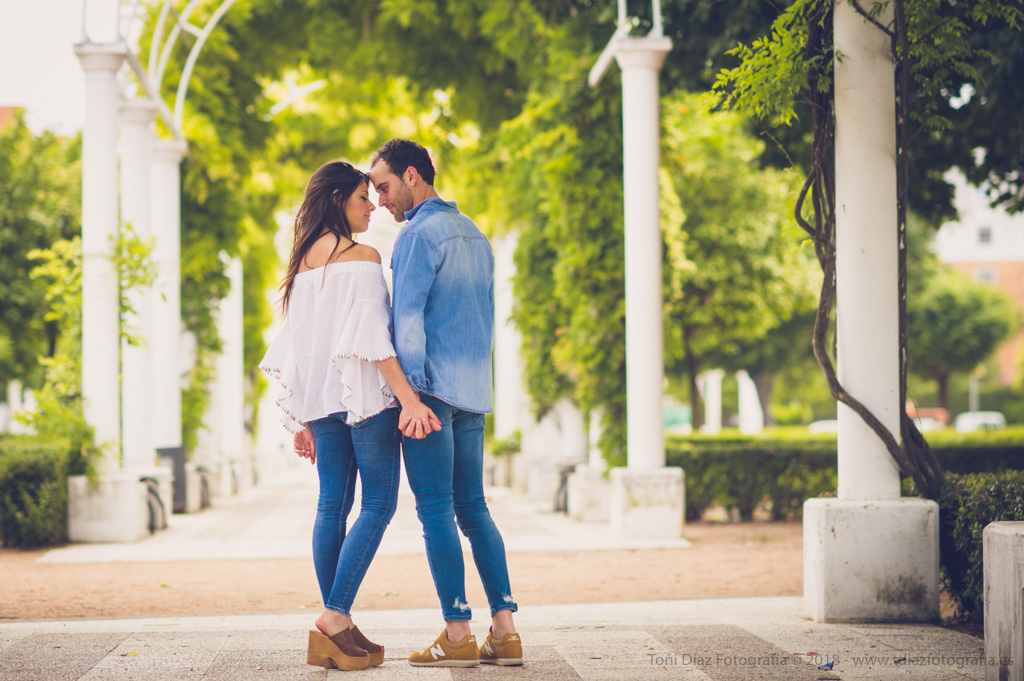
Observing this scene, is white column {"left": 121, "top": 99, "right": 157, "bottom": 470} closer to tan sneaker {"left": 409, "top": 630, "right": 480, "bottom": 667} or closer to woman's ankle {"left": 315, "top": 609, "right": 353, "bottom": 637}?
woman's ankle {"left": 315, "top": 609, "right": 353, "bottom": 637}

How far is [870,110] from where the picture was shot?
5625 mm

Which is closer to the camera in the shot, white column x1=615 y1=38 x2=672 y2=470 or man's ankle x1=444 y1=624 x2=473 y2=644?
man's ankle x1=444 y1=624 x2=473 y2=644

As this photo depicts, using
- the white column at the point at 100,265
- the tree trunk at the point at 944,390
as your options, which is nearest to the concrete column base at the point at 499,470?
the white column at the point at 100,265

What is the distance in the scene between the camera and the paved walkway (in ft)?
13.4

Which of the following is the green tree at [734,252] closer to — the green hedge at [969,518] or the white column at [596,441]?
the white column at [596,441]

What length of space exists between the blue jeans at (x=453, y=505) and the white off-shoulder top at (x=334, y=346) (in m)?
0.23

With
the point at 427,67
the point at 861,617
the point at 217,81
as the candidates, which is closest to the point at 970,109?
the point at 861,617

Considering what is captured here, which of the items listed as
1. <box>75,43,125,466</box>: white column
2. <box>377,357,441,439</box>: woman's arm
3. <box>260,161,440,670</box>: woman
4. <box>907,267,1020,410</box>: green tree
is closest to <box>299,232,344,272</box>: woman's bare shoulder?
<box>260,161,440,670</box>: woman

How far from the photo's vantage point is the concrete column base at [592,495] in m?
12.1

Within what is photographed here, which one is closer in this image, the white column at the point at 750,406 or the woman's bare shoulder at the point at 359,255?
the woman's bare shoulder at the point at 359,255

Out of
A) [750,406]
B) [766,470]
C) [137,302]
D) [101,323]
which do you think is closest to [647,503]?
[766,470]

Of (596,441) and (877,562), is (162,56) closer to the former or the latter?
(596,441)

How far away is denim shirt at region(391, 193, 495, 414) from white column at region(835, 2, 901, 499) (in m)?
2.28

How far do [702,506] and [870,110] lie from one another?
25.1 feet
